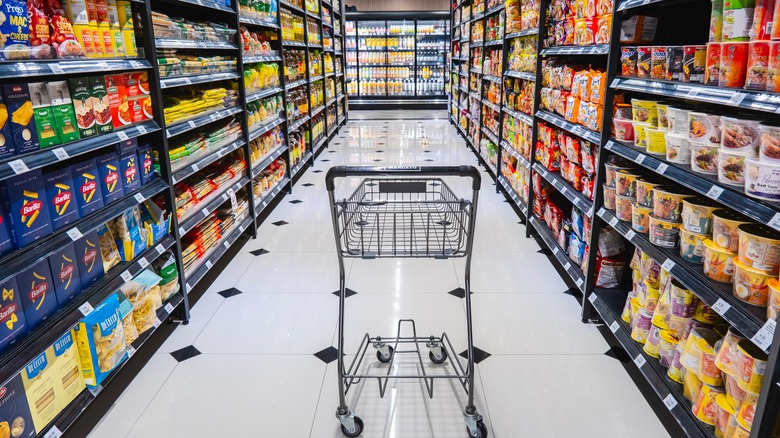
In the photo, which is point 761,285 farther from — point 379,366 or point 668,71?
point 379,366

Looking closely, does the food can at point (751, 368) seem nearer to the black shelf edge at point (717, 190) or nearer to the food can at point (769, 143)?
the black shelf edge at point (717, 190)

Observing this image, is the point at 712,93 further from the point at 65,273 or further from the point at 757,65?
the point at 65,273

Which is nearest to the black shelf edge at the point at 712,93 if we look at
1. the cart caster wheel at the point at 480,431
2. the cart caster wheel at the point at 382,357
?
the cart caster wheel at the point at 480,431

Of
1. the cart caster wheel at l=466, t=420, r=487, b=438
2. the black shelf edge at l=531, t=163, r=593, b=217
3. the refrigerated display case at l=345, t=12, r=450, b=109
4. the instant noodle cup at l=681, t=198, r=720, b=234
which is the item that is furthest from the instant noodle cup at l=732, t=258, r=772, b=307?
the refrigerated display case at l=345, t=12, r=450, b=109

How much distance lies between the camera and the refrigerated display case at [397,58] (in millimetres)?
14516

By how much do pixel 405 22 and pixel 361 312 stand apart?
13.0 m

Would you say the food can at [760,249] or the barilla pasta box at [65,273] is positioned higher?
the food can at [760,249]

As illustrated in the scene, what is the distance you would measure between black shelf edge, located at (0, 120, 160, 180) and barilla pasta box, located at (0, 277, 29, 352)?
1.26 ft

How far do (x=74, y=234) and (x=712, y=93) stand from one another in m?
2.48

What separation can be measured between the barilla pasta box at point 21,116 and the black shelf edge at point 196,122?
3.17 ft

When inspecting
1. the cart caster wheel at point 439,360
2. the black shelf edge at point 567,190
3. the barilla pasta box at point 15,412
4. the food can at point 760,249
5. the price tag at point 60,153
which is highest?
the price tag at point 60,153

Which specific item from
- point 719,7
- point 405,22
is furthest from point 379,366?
point 405,22

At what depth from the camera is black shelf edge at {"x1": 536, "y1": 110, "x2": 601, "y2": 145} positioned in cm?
296

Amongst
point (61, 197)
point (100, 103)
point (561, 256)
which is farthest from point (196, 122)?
point (561, 256)
